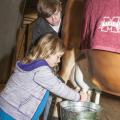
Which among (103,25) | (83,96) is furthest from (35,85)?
(103,25)

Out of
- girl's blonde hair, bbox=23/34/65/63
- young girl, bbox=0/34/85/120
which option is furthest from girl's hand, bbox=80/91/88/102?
girl's blonde hair, bbox=23/34/65/63

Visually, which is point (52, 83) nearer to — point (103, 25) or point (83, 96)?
point (83, 96)

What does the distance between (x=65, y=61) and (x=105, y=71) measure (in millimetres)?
460

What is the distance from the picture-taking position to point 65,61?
1248mm

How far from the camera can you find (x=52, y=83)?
1.14m

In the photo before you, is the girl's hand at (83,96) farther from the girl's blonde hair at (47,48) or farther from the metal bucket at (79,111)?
the girl's blonde hair at (47,48)

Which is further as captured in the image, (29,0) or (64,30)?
(29,0)

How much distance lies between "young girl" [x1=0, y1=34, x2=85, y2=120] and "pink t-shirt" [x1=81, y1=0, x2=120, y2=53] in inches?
13.8

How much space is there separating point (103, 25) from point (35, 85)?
0.51 metres

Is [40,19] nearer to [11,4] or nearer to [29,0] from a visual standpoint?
[29,0]

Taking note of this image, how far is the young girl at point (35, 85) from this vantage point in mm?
1145

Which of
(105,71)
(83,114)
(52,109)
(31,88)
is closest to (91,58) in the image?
(105,71)

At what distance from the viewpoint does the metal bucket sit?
1085 mm

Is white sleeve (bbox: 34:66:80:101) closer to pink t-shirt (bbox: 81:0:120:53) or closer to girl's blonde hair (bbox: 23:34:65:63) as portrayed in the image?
girl's blonde hair (bbox: 23:34:65:63)
